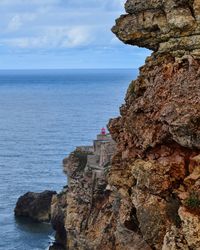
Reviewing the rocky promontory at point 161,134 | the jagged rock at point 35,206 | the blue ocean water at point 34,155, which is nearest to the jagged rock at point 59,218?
the blue ocean water at point 34,155

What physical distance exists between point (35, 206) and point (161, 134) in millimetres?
Answer: 62051

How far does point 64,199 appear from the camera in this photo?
70.4m

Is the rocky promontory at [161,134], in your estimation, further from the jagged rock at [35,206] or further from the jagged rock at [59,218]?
the jagged rock at [35,206]

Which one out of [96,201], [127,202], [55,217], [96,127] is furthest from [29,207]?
[96,127]

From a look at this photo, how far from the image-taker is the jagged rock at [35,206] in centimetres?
8444

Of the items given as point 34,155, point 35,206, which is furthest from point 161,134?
point 34,155

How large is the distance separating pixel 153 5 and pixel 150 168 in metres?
7.17

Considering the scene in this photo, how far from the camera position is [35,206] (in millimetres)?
86000

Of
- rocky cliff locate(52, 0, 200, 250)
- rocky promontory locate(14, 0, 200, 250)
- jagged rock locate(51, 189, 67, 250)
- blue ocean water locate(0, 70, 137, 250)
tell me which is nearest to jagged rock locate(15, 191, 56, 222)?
blue ocean water locate(0, 70, 137, 250)

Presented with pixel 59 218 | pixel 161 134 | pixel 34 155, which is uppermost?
pixel 161 134

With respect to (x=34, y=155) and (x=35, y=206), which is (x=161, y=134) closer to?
(x=35, y=206)

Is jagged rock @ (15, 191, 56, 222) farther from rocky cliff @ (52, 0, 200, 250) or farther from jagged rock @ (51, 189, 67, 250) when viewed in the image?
rocky cliff @ (52, 0, 200, 250)

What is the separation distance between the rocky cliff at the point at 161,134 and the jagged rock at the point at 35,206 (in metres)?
54.6

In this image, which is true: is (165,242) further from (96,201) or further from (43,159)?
(43,159)
